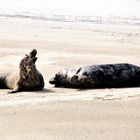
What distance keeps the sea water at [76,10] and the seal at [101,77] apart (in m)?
15.7

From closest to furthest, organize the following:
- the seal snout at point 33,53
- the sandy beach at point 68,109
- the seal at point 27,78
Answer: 1. the sandy beach at point 68,109
2. the seal at point 27,78
3. the seal snout at point 33,53

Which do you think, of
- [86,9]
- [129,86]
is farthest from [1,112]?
[86,9]

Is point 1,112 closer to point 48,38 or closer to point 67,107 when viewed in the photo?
point 67,107

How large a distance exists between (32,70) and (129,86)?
4.85 ft

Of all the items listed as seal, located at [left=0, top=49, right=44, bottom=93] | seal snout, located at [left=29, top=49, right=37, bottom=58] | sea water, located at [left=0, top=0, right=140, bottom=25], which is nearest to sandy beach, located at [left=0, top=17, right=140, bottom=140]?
seal, located at [left=0, top=49, right=44, bottom=93]

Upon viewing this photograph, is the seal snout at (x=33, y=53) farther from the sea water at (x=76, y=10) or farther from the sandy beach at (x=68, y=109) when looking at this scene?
the sea water at (x=76, y=10)

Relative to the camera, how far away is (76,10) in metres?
28.3

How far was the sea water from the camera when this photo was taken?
25031 mm

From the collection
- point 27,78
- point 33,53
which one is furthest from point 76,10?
point 27,78

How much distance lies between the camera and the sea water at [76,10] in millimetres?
25031

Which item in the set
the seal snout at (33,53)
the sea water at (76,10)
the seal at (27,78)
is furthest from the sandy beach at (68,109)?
the sea water at (76,10)

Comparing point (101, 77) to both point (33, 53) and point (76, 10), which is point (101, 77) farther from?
point (76, 10)

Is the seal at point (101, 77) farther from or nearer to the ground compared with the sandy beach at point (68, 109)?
farther from the ground

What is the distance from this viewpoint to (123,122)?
5238 mm
